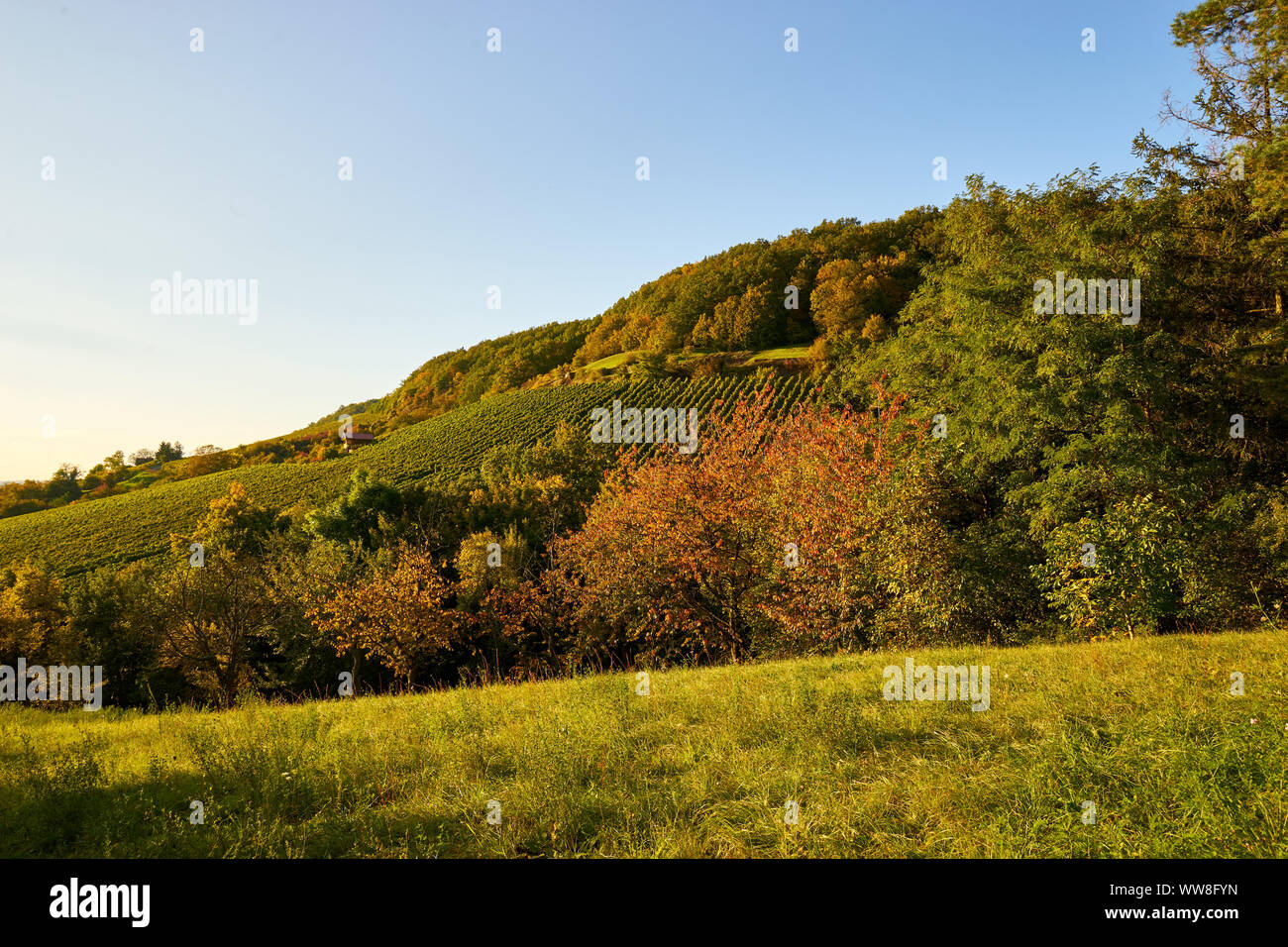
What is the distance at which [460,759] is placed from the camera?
6.04 meters

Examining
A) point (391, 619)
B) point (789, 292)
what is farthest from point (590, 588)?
point (789, 292)

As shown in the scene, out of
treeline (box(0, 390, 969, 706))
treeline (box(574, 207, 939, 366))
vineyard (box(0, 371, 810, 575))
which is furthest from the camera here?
treeline (box(574, 207, 939, 366))

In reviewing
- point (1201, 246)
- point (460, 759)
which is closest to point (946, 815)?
point (460, 759)

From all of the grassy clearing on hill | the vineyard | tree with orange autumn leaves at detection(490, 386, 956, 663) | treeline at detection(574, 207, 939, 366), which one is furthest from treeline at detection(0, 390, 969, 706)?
treeline at detection(574, 207, 939, 366)

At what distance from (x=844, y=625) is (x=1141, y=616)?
241 inches

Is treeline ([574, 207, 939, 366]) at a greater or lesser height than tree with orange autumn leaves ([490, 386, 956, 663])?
greater

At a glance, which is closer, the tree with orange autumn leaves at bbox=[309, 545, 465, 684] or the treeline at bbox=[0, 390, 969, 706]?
the treeline at bbox=[0, 390, 969, 706]

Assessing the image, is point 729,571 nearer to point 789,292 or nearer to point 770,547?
point 770,547

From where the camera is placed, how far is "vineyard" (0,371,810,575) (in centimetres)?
5291

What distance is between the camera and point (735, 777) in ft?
16.8

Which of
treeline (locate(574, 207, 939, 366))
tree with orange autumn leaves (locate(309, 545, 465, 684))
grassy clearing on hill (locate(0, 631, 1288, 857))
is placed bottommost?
tree with orange autumn leaves (locate(309, 545, 465, 684))

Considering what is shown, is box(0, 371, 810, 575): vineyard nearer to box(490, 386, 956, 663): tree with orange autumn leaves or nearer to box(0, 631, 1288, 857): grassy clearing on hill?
box(490, 386, 956, 663): tree with orange autumn leaves

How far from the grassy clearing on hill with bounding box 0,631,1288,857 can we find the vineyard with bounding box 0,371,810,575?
3969 centimetres

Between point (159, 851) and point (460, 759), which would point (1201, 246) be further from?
point (159, 851)
